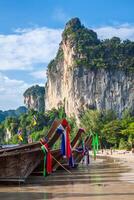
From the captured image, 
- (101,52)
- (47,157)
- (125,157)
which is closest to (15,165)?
(47,157)

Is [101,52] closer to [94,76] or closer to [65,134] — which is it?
[94,76]

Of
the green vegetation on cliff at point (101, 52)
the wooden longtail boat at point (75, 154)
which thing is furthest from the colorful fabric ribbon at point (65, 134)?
the green vegetation on cliff at point (101, 52)

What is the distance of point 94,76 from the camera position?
155125 mm

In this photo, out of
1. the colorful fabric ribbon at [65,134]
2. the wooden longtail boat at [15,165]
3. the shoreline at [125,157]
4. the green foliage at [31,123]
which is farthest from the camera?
the green foliage at [31,123]

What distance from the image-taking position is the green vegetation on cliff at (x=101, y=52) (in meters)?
153

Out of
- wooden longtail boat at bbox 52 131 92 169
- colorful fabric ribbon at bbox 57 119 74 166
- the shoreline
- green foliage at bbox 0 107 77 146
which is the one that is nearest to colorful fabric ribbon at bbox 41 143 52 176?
colorful fabric ribbon at bbox 57 119 74 166

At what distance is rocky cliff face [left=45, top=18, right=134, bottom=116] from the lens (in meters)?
150

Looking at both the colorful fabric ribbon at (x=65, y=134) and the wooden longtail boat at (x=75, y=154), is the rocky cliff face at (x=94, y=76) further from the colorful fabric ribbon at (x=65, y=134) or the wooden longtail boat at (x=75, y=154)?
the colorful fabric ribbon at (x=65, y=134)

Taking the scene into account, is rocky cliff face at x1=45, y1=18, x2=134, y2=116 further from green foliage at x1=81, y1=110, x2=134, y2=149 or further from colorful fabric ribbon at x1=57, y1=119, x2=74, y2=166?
colorful fabric ribbon at x1=57, y1=119, x2=74, y2=166

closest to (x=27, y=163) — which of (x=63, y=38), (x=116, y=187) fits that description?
(x=116, y=187)

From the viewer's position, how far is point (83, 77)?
158m

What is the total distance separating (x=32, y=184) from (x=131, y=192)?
18.5ft

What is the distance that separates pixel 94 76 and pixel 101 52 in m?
9.14

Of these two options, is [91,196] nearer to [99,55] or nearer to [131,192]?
[131,192]
